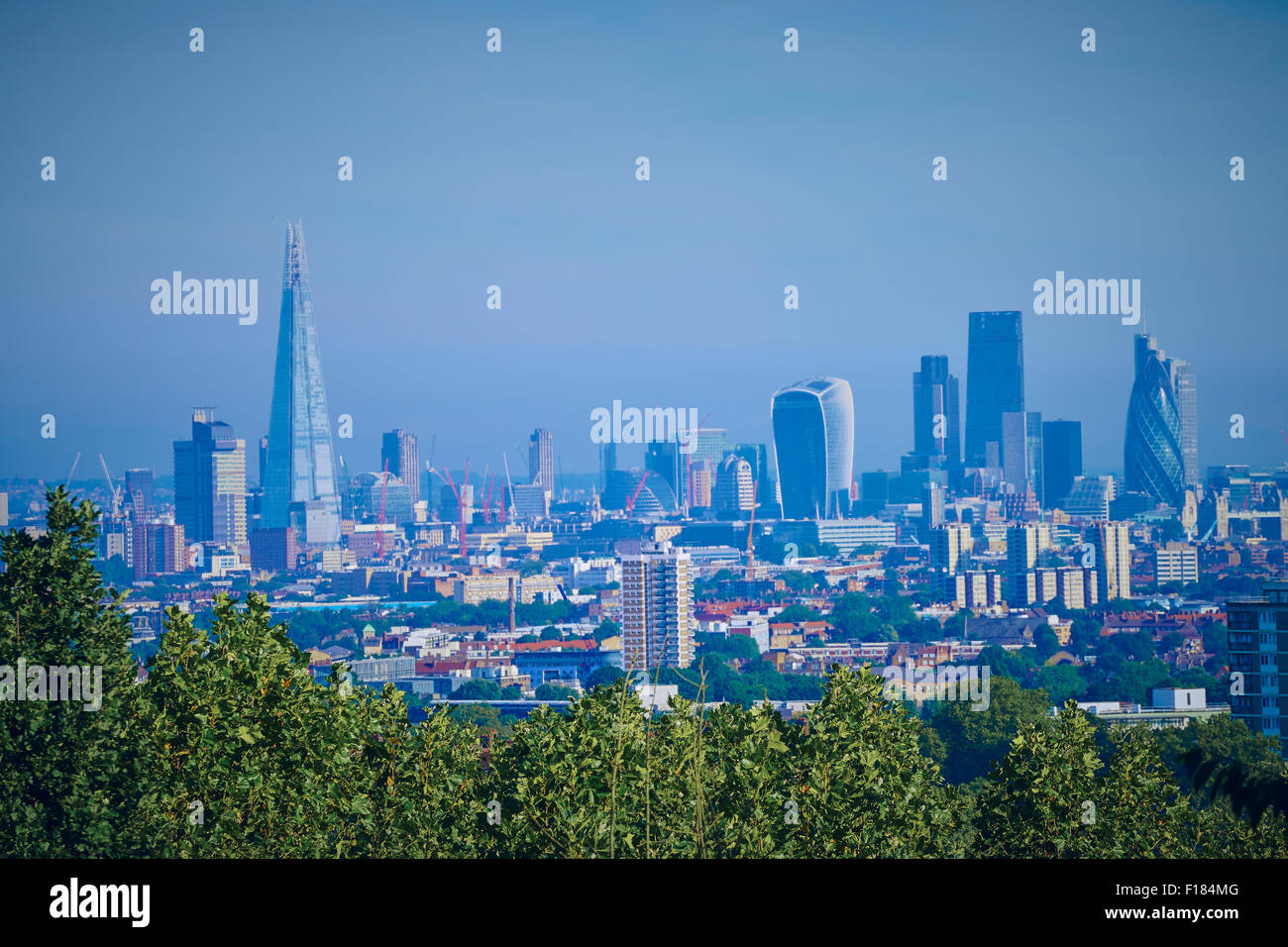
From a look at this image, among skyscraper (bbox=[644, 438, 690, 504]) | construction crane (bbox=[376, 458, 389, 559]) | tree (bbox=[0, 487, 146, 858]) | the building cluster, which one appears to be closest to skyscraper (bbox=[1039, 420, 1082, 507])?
the building cluster

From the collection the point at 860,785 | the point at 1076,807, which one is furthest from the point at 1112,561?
the point at 860,785

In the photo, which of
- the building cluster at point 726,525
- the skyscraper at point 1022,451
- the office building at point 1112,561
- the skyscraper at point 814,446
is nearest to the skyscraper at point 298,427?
the building cluster at point 726,525

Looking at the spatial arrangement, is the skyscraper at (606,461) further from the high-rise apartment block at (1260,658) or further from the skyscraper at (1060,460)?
the high-rise apartment block at (1260,658)

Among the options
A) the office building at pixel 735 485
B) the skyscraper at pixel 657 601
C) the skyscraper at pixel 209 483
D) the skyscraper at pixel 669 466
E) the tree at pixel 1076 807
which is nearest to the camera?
the tree at pixel 1076 807

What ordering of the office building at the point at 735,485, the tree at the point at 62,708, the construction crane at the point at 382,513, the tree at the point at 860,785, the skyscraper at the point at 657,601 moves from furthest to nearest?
the office building at the point at 735,485, the construction crane at the point at 382,513, the skyscraper at the point at 657,601, the tree at the point at 860,785, the tree at the point at 62,708
